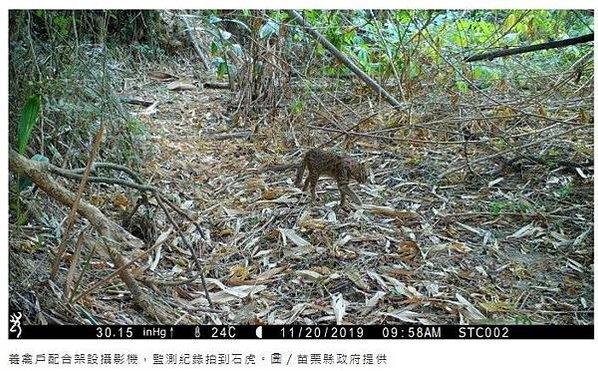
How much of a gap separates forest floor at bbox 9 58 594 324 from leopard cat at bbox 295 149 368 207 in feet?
0.07

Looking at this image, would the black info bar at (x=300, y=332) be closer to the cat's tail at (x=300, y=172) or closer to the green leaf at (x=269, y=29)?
the cat's tail at (x=300, y=172)

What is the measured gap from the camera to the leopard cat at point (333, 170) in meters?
1.61

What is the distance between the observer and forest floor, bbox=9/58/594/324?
1.37 m

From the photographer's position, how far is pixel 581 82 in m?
1.66

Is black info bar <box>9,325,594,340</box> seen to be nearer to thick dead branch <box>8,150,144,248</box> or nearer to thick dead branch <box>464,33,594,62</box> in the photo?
thick dead branch <box>8,150,144,248</box>

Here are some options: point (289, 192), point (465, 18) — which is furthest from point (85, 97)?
point (465, 18)

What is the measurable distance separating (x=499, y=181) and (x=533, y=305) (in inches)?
14.2

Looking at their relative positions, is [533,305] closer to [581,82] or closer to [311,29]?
[581,82]

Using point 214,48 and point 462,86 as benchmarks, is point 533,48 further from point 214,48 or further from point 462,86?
point 214,48

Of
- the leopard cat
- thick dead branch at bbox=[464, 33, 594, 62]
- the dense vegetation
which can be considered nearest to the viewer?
the dense vegetation

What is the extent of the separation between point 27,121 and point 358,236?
79cm

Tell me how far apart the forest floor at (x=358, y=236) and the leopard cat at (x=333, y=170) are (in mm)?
22

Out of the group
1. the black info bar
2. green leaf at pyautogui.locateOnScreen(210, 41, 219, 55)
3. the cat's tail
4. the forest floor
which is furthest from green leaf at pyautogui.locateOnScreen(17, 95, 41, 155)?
the cat's tail

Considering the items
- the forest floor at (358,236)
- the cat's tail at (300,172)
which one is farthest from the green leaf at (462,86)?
the cat's tail at (300,172)
